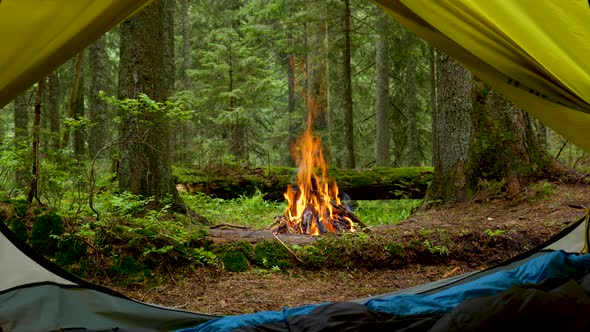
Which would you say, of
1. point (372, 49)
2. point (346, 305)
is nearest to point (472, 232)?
point (346, 305)

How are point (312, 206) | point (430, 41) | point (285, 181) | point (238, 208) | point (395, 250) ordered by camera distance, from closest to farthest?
point (430, 41) → point (395, 250) → point (312, 206) → point (238, 208) → point (285, 181)

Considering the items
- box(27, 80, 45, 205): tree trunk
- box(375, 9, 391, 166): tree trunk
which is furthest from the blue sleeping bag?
box(375, 9, 391, 166): tree trunk

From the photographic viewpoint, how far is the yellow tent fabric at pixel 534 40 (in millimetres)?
2166

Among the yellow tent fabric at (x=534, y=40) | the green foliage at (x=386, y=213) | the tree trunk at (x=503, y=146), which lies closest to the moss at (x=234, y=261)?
the yellow tent fabric at (x=534, y=40)

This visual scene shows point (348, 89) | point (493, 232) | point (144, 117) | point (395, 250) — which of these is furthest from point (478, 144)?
point (348, 89)

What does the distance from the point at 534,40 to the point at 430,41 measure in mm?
579

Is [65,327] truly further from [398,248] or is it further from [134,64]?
[134,64]

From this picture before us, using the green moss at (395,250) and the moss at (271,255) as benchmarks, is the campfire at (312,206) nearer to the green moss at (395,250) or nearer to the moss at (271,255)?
the moss at (271,255)

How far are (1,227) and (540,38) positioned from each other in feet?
9.95

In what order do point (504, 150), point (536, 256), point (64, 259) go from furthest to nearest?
point (504, 150), point (64, 259), point (536, 256)

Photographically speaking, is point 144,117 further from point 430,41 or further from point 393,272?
point 430,41

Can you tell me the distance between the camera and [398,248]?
4641mm

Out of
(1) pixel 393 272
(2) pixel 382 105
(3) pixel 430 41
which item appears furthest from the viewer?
(2) pixel 382 105

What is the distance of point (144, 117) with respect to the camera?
5.26 meters
